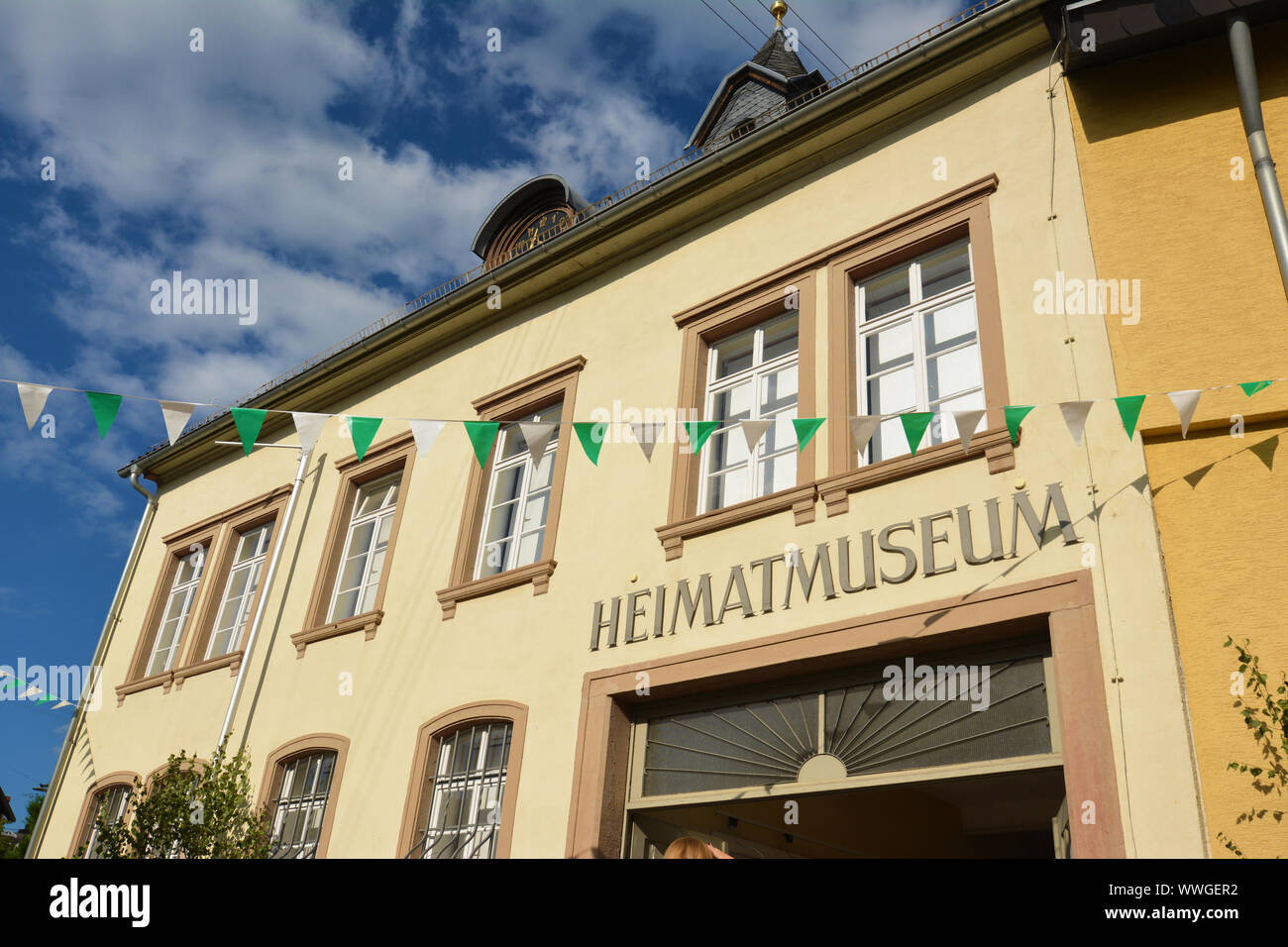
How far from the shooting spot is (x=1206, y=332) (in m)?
5.82

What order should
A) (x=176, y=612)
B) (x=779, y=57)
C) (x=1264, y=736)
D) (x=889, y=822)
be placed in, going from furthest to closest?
(x=779, y=57), (x=176, y=612), (x=889, y=822), (x=1264, y=736)

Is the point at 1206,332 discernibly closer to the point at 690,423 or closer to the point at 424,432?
the point at 690,423

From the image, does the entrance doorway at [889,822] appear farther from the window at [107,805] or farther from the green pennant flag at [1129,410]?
the window at [107,805]

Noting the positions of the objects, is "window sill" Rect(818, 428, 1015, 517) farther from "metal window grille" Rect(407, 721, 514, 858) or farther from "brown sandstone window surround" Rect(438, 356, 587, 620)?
"metal window grille" Rect(407, 721, 514, 858)

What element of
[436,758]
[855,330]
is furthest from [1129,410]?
[436,758]

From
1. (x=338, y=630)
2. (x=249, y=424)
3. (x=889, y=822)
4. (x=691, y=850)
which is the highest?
(x=249, y=424)

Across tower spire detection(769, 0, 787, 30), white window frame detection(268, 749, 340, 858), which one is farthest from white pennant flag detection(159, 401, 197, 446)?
tower spire detection(769, 0, 787, 30)

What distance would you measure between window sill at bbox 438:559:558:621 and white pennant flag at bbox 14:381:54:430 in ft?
10.9

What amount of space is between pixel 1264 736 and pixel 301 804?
24.4 ft

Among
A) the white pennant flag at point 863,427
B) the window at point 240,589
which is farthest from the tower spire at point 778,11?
the white pennant flag at point 863,427

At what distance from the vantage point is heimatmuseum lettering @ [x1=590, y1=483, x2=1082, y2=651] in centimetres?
585

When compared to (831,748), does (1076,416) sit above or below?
above

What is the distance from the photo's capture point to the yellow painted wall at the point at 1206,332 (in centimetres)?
491

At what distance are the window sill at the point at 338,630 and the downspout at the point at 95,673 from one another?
437cm
